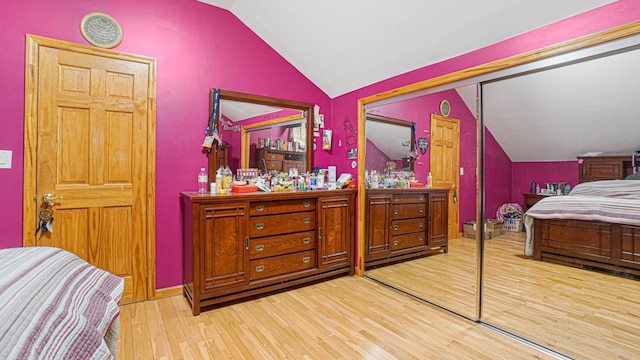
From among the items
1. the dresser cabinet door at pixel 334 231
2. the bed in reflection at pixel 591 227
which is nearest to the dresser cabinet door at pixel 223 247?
the dresser cabinet door at pixel 334 231

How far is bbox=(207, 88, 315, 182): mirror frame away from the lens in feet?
9.62

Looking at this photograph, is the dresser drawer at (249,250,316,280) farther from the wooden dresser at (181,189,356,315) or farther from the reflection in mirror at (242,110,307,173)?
the reflection in mirror at (242,110,307,173)

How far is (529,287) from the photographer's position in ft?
8.66

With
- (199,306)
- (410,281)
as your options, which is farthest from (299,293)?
(410,281)

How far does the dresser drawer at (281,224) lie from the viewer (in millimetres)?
2705

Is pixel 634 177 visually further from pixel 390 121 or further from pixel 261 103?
pixel 261 103

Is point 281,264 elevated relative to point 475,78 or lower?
lower

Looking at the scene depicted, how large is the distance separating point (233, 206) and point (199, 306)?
0.85m

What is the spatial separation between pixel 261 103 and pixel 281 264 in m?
1.72

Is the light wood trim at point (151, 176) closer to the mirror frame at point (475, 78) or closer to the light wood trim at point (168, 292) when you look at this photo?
the light wood trim at point (168, 292)

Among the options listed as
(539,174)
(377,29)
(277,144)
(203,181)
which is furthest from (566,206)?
(203,181)

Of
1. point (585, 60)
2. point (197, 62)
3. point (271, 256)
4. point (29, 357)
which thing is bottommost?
point (271, 256)

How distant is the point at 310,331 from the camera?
219cm

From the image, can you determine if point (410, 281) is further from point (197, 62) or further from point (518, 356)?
point (197, 62)
